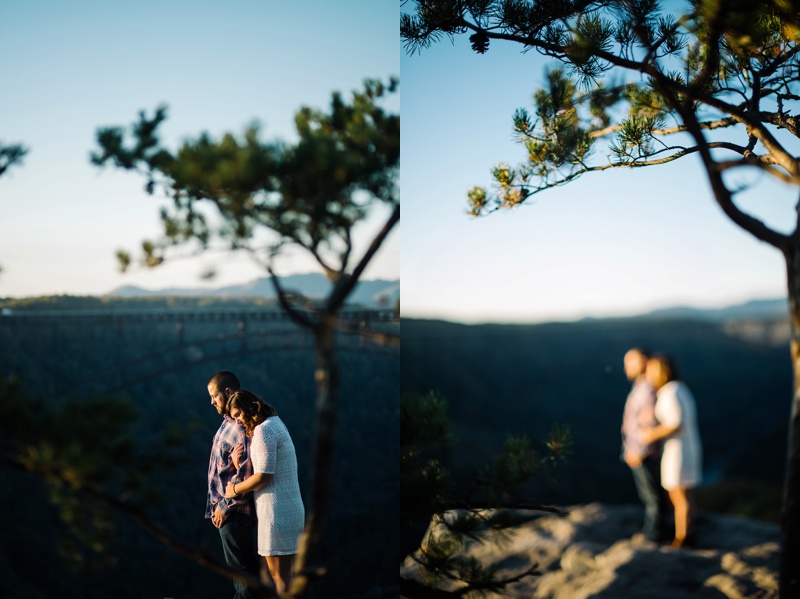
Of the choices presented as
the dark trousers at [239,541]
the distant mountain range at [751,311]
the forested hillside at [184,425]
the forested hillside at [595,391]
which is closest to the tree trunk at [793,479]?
the distant mountain range at [751,311]

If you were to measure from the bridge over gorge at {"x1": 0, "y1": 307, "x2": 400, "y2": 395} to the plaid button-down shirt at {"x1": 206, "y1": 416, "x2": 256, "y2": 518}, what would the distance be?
23.8 inches

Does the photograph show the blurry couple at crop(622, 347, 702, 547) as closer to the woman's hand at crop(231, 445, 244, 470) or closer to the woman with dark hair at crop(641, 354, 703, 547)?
the woman with dark hair at crop(641, 354, 703, 547)

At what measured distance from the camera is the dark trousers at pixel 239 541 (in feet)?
7.49

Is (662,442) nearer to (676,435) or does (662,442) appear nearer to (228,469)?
(676,435)

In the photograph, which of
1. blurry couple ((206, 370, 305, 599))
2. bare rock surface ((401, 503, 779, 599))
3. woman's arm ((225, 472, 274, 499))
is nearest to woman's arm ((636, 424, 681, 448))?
bare rock surface ((401, 503, 779, 599))

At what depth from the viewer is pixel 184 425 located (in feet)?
9.98

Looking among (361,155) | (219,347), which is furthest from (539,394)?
(361,155)

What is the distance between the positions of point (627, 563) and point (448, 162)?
6.48ft

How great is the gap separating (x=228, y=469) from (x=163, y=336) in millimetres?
976

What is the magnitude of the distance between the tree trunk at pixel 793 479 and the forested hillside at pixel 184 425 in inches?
70.1

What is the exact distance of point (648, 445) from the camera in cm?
330

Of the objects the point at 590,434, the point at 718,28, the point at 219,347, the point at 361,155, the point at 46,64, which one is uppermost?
the point at 46,64

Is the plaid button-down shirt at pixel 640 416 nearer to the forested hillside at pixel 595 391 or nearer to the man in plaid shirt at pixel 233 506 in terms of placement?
the forested hillside at pixel 595 391

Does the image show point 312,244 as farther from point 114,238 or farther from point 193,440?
point 193,440
